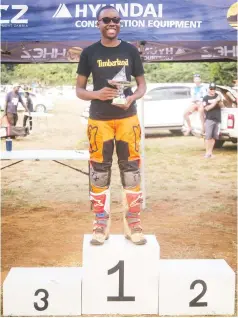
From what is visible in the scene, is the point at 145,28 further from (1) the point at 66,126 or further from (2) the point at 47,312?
(1) the point at 66,126

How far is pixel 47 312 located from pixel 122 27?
12.0 ft

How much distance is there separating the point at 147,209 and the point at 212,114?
5801mm

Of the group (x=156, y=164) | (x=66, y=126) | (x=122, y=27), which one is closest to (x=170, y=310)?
(x=122, y=27)

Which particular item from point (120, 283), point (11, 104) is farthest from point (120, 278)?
Result: point (11, 104)

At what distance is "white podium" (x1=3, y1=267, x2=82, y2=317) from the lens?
4.19 m

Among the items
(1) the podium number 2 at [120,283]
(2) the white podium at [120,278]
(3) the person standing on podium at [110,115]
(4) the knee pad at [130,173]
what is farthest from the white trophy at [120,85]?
(1) the podium number 2 at [120,283]

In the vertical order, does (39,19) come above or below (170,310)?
above

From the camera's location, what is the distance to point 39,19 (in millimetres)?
6570

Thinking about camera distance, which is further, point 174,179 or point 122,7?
point 174,179

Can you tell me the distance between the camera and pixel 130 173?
436cm

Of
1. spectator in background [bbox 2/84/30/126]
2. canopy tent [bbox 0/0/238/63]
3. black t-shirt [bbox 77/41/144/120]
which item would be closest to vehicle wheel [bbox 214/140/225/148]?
spectator in background [bbox 2/84/30/126]

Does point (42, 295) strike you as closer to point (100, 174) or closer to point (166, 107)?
point (100, 174)

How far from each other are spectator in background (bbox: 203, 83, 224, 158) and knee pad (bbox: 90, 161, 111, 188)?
8.97m

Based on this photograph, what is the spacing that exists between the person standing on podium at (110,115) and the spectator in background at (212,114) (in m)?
8.91
